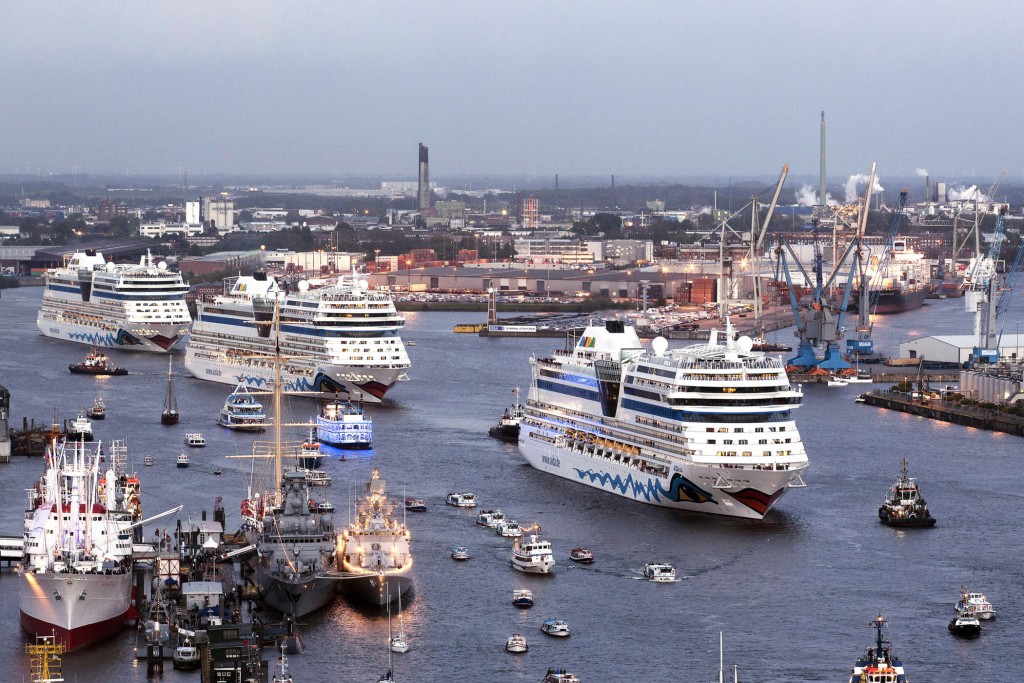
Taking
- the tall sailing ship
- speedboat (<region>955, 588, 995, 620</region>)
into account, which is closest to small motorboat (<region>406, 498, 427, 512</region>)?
the tall sailing ship

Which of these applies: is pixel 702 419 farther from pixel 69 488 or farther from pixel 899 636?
pixel 69 488

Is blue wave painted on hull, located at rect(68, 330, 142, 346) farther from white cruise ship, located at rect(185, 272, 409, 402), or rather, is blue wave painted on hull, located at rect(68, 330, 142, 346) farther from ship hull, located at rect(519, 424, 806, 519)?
ship hull, located at rect(519, 424, 806, 519)

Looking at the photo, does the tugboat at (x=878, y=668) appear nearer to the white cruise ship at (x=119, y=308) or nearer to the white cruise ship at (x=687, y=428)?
the white cruise ship at (x=687, y=428)

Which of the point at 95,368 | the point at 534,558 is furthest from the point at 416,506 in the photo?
the point at 95,368

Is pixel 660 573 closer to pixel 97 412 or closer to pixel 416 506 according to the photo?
pixel 416 506

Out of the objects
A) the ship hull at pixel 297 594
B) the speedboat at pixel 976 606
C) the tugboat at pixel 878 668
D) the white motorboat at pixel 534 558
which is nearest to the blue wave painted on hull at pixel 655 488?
the white motorboat at pixel 534 558

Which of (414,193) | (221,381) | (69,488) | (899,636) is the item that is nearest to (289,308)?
(221,381)
